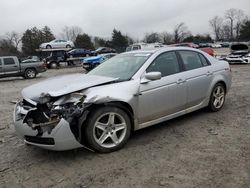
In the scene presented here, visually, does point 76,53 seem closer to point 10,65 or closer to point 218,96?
point 10,65

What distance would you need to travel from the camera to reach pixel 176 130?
514cm

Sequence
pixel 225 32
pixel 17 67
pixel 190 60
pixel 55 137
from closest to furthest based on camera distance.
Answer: pixel 55 137
pixel 190 60
pixel 17 67
pixel 225 32

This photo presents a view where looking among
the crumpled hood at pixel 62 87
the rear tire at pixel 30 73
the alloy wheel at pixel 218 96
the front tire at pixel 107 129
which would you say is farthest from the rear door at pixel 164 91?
the rear tire at pixel 30 73

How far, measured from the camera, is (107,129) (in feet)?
13.8

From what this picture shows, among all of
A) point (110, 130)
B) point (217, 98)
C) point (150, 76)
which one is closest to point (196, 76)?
point (217, 98)

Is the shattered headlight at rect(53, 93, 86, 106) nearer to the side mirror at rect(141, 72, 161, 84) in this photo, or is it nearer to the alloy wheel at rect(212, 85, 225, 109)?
the side mirror at rect(141, 72, 161, 84)

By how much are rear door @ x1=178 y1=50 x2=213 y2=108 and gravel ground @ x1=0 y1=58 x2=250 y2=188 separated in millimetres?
555

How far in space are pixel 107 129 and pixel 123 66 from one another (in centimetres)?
143

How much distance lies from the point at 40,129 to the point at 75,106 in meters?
0.56

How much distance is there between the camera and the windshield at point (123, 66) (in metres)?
4.80

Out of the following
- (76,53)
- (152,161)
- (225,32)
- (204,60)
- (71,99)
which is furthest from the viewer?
(225,32)

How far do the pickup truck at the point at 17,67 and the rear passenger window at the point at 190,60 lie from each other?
1568 cm

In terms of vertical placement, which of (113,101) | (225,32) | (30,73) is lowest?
(30,73)

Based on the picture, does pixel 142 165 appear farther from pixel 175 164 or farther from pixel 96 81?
pixel 96 81
